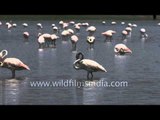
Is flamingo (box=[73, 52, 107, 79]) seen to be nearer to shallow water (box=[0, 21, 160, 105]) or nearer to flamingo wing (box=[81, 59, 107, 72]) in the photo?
flamingo wing (box=[81, 59, 107, 72])

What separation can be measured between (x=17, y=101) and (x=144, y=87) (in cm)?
358

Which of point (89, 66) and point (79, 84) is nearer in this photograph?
point (79, 84)

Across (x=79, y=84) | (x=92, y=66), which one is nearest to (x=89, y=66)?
(x=92, y=66)

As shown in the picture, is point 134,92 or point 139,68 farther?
point 139,68

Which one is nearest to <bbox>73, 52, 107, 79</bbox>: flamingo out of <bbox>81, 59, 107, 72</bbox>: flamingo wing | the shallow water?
<bbox>81, 59, 107, 72</bbox>: flamingo wing

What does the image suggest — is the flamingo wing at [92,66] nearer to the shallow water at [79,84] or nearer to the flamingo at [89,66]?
the flamingo at [89,66]

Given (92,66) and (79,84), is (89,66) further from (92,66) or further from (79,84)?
(79,84)

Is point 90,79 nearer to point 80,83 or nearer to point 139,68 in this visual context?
point 80,83

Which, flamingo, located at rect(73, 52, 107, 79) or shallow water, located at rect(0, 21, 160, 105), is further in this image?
flamingo, located at rect(73, 52, 107, 79)

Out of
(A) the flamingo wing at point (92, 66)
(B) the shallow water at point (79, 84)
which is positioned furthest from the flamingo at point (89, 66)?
(B) the shallow water at point (79, 84)
